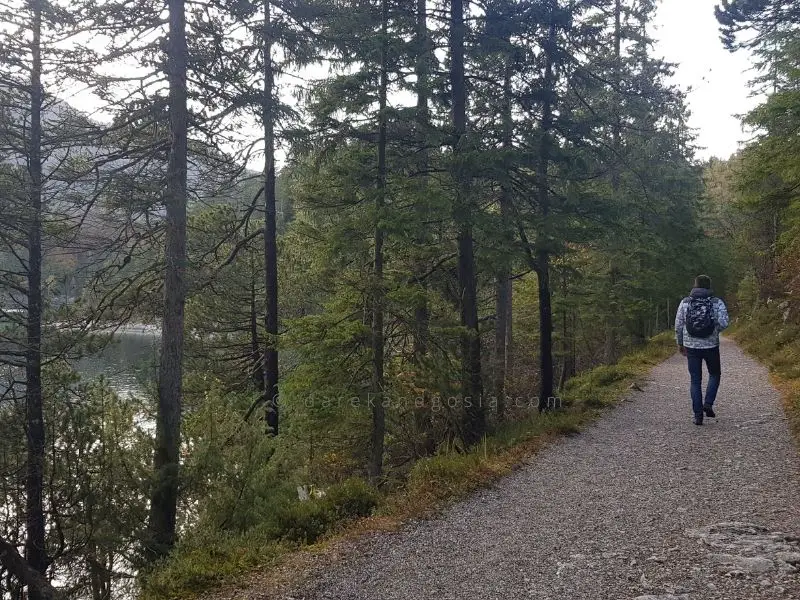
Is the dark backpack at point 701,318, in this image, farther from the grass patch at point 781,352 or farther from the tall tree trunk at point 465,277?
the tall tree trunk at point 465,277

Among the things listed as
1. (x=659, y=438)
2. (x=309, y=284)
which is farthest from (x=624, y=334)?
(x=659, y=438)

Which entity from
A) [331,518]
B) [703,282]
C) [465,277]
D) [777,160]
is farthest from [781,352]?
[331,518]

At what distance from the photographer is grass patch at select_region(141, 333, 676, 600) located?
4223 mm

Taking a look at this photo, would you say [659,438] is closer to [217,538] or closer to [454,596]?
[454,596]

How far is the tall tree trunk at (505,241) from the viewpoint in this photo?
9688 millimetres

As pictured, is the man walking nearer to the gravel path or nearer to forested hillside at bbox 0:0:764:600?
the gravel path

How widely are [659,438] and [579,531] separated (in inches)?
144

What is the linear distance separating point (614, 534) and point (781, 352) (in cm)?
1418

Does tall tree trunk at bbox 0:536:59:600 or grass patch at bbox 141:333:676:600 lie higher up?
grass patch at bbox 141:333:676:600

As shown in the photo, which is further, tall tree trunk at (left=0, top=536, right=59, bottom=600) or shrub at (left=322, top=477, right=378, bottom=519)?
tall tree trunk at (left=0, top=536, right=59, bottom=600)

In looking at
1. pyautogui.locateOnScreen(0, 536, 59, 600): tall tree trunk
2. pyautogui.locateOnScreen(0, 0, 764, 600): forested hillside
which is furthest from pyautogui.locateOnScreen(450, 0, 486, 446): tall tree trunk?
pyautogui.locateOnScreen(0, 536, 59, 600): tall tree trunk

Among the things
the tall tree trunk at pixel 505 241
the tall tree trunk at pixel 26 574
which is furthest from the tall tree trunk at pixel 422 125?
the tall tree trunk at pixel 26 574

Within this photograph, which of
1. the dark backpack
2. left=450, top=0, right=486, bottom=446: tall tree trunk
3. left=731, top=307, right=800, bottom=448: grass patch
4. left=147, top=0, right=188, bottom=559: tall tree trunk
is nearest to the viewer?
left=147, top=0, right=188, bottom=559: tall tree trunk

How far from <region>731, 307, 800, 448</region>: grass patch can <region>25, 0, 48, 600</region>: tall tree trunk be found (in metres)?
10.2
